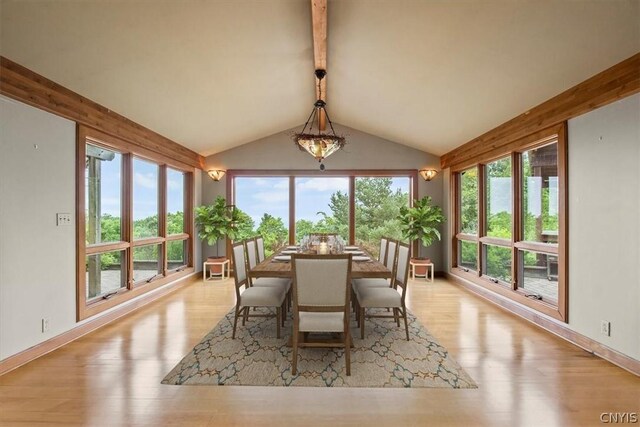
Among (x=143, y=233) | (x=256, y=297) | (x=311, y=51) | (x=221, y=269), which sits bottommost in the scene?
(x=221, y=269)

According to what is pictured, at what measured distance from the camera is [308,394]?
2160mm

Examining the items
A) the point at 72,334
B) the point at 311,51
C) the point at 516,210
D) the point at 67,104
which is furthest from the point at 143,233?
the point at 516,210

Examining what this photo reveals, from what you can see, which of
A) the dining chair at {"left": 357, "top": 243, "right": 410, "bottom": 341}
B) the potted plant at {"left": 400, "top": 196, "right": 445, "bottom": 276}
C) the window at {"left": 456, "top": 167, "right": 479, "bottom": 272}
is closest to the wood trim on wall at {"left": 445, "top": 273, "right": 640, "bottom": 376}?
the window at {"left": 456, "top": 167, "right": 479, "bottom": 272}

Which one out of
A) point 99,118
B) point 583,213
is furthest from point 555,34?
point 99,118

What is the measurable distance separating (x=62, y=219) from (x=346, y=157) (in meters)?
4.72

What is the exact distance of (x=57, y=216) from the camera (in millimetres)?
2896

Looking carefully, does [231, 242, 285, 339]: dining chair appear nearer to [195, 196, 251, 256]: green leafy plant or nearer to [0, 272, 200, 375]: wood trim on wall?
[0, 272, 200, 375]: wood trim on wall

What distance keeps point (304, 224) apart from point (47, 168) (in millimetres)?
4318

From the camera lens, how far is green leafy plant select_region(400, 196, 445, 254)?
5.73m

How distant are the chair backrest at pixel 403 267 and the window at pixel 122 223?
3458 millimetres

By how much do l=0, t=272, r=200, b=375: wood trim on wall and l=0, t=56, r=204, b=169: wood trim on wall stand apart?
85.9 inches

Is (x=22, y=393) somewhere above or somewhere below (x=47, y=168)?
below

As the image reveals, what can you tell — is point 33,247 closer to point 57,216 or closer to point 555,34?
point 57,216

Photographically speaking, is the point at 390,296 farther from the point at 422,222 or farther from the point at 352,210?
the point at 352,210
